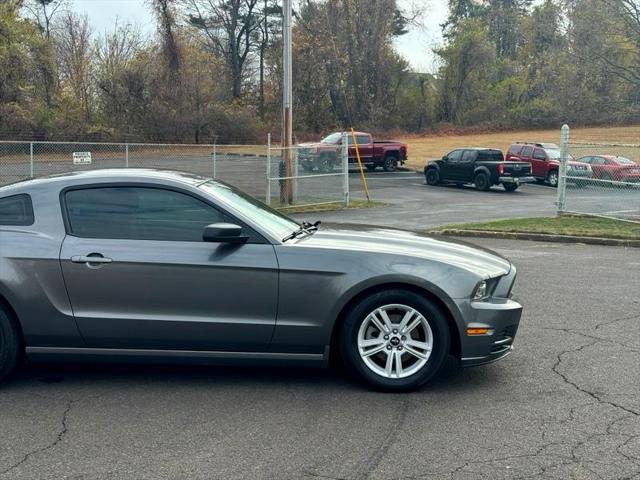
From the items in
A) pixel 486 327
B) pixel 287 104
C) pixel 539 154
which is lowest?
pixel 486 327

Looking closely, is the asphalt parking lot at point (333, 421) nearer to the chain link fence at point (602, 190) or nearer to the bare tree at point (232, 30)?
the chain link fence at point (602, 190)

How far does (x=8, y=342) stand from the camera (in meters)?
5.20

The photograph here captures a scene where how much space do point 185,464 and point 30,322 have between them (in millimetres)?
1828

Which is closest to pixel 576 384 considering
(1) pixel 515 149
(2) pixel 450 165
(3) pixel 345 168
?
(3) pixel 345 168

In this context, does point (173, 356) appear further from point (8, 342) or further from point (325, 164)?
point (325, 164)

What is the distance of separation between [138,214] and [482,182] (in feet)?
82.5

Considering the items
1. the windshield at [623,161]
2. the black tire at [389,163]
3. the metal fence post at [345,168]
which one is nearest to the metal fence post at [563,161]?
the windshield at [623,161]

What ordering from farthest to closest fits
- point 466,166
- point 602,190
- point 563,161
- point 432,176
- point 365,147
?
1. point 365,147
2. point 432,176
3. point 466,166
4. point 563,161
5. point 602,190

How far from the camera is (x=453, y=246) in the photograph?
582cm

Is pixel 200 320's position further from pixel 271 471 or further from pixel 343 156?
pixel 343 156

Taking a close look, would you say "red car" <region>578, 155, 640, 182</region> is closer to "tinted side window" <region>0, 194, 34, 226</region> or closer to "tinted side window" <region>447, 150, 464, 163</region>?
"tinted side window" <region>447, 150, 464, 163</region>

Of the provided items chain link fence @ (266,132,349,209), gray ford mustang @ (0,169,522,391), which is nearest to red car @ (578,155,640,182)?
chain link fence @ (266,132,349,209)

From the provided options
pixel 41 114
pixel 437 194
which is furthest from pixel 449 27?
pixel 437 194

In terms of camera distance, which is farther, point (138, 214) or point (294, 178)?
Result: point (294, 178)
